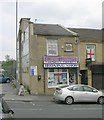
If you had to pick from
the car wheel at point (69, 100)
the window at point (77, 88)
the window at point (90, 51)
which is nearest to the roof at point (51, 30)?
the window at point (90, 51)

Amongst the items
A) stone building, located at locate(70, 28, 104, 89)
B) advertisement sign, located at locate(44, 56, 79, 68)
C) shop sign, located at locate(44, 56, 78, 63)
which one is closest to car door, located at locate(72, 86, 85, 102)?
advertisement sign, located at locate(44, 56, 79, 68)

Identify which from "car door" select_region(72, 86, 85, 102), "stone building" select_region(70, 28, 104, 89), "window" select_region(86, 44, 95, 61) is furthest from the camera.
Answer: "window" select_region(86, 44, 95, 61)

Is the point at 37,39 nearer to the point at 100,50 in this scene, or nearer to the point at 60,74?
the point at 60,74

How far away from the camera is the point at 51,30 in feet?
101

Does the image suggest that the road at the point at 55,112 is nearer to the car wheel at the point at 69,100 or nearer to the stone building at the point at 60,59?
the car wheel at the point at 69,100

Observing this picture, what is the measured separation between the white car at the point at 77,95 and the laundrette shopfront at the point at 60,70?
263 inches

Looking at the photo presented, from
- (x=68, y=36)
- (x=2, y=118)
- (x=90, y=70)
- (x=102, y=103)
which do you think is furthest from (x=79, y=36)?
(x=2, y=118)

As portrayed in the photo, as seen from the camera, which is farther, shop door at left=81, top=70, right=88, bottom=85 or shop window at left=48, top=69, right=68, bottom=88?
shop door at left=81, top=70, right=88, bottom=85

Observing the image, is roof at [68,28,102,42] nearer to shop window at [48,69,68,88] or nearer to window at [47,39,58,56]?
window at [47,39,58,56]

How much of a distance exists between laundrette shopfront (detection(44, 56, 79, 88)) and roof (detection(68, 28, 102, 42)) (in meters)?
2.95

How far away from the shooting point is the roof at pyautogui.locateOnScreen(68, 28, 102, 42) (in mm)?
30967

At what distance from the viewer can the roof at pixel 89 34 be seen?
30967 mm

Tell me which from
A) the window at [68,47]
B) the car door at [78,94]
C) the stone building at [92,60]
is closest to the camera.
Answer: the car door at [78,94]

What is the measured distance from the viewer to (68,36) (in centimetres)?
2961
